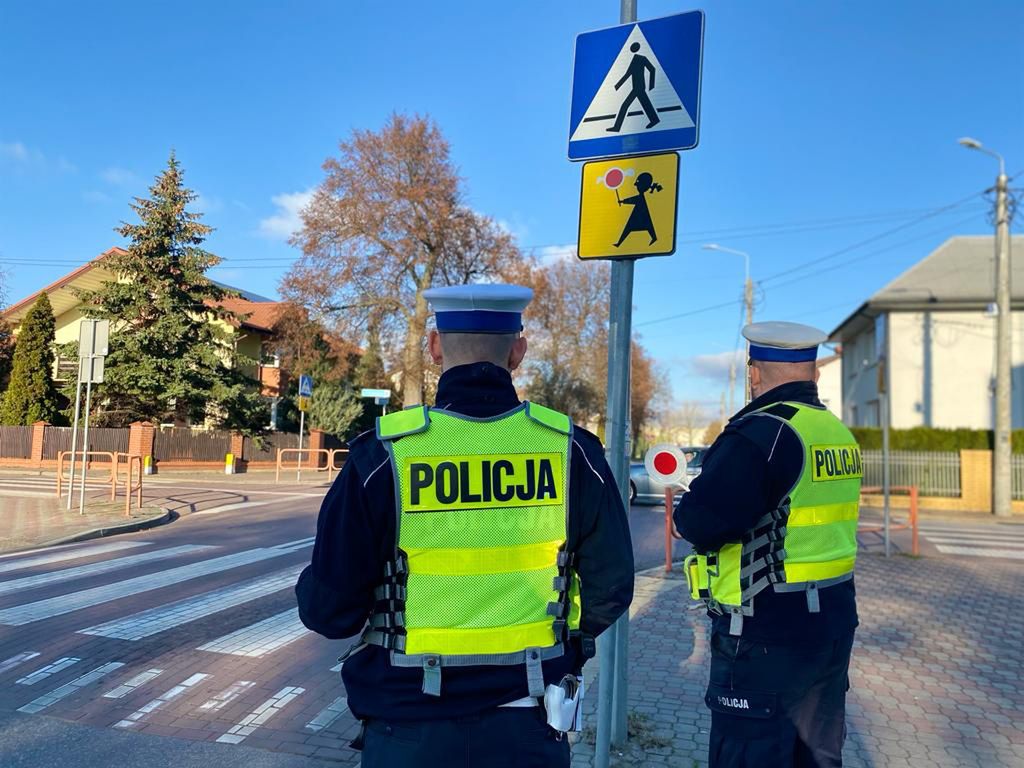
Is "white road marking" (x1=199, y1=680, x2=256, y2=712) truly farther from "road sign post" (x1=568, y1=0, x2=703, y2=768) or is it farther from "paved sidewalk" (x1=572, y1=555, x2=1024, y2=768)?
"road sign post" (x1=568, y1=0, x2=703, y2=768)

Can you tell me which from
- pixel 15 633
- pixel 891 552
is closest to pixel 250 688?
pixel 15 633

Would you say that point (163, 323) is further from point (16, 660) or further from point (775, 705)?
point (775, 705)

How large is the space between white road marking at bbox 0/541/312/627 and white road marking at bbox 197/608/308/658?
163cm

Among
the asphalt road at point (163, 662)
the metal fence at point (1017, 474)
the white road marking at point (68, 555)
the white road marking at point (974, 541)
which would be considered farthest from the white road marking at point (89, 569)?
the metal fence at point (1017, 474)

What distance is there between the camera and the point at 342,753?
3855 mm

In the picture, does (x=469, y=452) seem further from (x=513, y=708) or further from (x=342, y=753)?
(x=342, y=753)

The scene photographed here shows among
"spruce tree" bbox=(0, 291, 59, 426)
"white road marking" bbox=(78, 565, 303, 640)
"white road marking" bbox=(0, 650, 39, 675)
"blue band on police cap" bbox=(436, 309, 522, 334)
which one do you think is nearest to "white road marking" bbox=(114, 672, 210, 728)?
"white road marking" bbox=(78, 565, 303, 640)

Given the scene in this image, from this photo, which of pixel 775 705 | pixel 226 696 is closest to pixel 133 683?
pixel 226 696

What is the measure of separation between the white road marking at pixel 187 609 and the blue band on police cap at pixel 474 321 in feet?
16.2

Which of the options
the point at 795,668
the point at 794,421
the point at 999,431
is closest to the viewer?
the point at 795,668

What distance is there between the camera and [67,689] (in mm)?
4582

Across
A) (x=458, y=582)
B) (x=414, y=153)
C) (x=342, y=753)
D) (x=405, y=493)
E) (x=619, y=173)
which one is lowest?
(x=342, y=753)

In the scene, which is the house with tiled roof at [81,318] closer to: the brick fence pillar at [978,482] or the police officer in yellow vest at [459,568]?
the brick fence pillar at [978,482]

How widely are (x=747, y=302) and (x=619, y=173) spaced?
99.3ft
